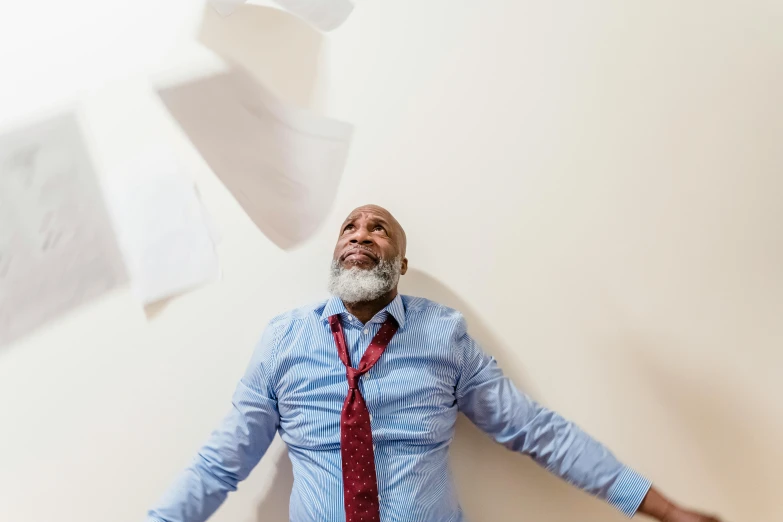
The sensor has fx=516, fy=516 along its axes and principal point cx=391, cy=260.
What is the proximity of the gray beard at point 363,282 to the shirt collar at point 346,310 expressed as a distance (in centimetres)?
2

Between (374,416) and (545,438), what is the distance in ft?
1.24

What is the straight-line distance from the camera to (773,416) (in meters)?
1.21

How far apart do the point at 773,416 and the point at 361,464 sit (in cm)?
97

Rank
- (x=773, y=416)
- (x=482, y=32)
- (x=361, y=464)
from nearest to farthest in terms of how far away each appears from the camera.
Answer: (x=361, y=464) → (x=773, y=416) → (x=482, y=32)

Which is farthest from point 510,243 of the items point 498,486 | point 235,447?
point 235,447

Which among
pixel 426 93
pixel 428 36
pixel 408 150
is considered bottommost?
pixel 408 150

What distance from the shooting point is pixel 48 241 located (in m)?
1.29

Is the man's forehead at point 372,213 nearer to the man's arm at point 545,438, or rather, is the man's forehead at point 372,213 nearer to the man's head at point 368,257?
the man's head at point 368,257

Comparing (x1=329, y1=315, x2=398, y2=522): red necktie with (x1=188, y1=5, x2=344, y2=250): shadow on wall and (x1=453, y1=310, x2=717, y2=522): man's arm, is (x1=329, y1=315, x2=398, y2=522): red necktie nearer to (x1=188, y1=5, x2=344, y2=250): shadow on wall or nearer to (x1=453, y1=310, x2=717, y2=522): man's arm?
(x1=453, y1=310, x2=717, y2=522): man's arm

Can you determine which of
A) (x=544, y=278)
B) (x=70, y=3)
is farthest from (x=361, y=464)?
(x=70, y=3)

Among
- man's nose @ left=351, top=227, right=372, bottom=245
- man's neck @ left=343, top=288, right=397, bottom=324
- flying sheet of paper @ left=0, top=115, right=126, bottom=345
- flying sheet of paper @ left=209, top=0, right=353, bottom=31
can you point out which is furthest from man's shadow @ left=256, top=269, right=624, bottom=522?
flying sheet of paper @ left=209, top=0, right=353, bottom=31

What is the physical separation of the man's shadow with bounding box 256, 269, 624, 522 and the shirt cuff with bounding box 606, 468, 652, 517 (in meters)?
0.16

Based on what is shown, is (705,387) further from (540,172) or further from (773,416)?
(540,172)

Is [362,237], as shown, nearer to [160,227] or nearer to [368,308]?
[368,308]
